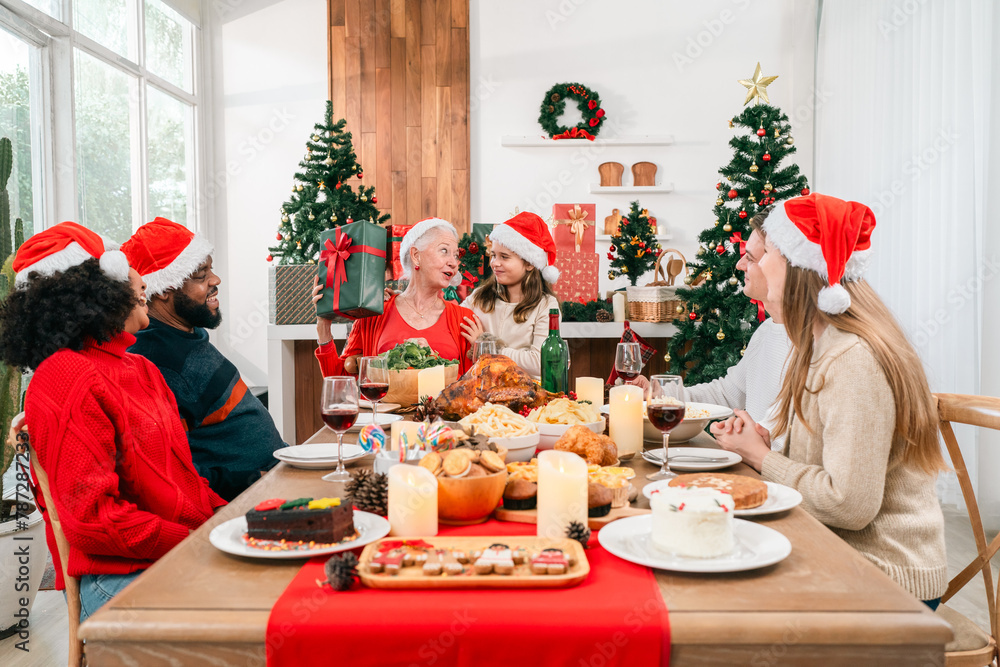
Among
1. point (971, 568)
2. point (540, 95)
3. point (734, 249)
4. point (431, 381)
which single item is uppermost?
point (540, 95)

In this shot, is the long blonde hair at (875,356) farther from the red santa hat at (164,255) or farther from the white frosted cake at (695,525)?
the red santa hat at (164,255)

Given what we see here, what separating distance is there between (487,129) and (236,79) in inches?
84.0

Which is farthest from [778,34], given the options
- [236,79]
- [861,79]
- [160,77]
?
[160,77]

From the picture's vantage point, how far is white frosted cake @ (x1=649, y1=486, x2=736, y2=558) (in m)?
0.91

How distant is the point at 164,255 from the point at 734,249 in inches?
107

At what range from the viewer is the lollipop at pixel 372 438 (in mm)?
1356

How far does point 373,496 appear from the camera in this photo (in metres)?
1.10

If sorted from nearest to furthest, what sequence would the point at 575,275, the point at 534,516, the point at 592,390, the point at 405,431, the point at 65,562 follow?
the point at 534,516 → the point at 405,431 → the point at 65,562 → the point at 592,390 → the point at 575,275

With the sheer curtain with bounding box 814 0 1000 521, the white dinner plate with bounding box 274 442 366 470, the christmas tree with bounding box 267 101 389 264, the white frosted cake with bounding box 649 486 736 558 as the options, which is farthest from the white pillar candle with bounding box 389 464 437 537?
the christmas tree with bounding box 267 101 389 264

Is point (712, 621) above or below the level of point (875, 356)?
below

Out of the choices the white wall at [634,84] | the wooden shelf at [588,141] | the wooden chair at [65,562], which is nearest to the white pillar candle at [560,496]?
the wooden chair at [65,562]

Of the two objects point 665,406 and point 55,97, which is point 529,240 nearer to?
point 665,406

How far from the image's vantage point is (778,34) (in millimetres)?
5836

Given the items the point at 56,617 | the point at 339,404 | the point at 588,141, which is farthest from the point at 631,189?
the point at 339,404
